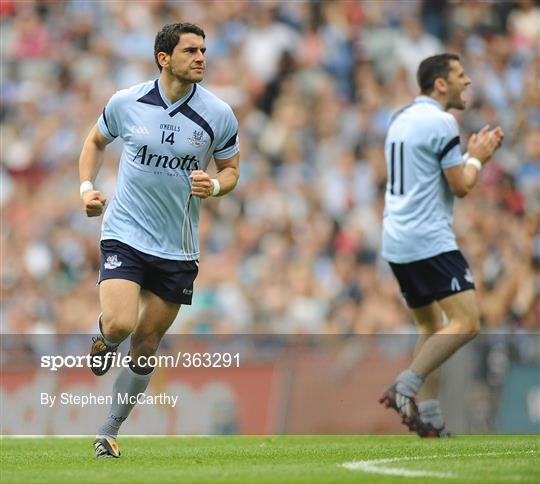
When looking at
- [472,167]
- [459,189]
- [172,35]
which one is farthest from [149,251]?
[472,167]

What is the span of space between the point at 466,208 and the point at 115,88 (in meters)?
6.72

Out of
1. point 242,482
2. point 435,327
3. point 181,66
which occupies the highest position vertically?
point 181,66

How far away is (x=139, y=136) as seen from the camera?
8250 mm

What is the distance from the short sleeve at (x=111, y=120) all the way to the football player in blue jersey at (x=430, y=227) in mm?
2442

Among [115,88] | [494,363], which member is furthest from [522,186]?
[115,88]

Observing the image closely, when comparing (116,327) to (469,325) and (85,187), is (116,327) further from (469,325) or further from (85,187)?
(469,325)

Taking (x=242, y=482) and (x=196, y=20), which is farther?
(x=196, y=20)

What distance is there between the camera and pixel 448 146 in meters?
9.71

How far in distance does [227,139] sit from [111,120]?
28.8 inches

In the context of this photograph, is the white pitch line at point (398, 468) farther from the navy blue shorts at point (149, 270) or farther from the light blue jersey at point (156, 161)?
the light blue jersey at point (156, 161)

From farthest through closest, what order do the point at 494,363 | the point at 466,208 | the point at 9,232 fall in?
the point at 9,232, the point at 466,208, the point at 494,363

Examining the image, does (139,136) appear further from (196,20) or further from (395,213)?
(196,20)

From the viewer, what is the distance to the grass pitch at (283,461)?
6996mm

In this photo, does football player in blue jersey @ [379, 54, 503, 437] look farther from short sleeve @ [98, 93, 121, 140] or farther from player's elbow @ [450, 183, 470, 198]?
short sleeve @ [98, 93, 121, 140]
